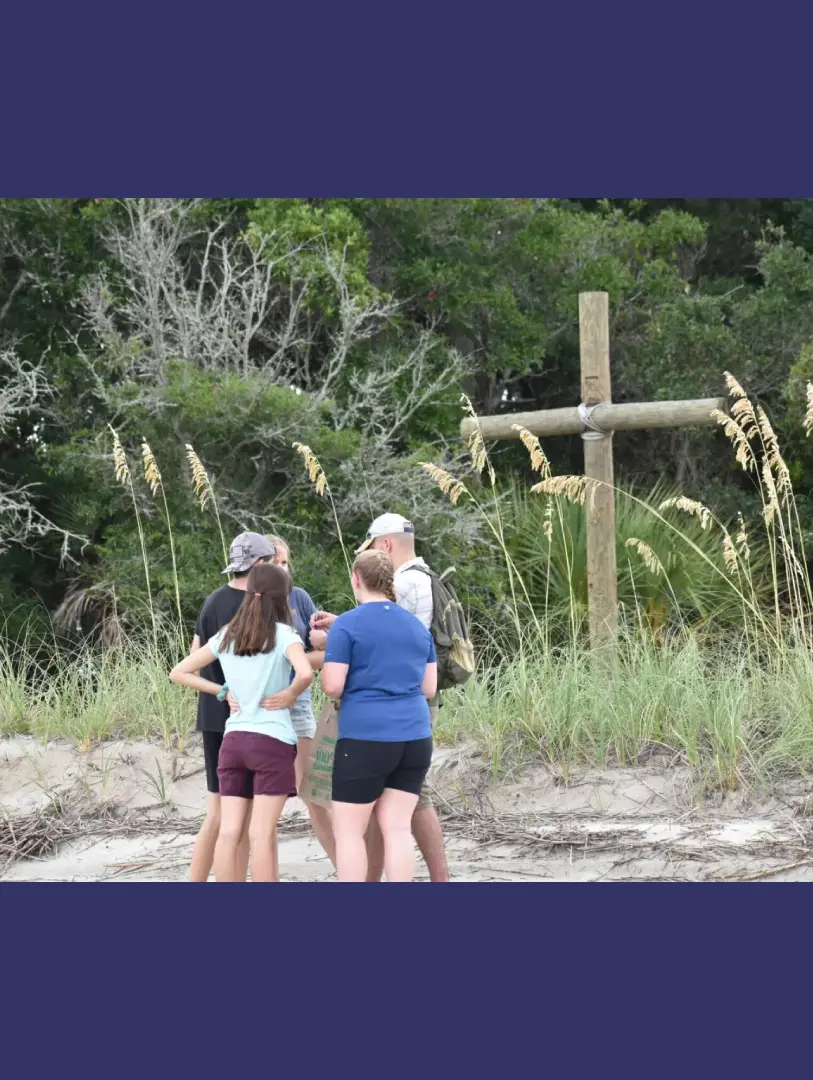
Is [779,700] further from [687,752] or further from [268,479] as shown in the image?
[268,479]

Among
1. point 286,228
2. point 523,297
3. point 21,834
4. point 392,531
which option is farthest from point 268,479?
point 392,531

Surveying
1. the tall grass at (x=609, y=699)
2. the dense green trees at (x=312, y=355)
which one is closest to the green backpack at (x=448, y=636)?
the tall grass at (x=609, y=699)

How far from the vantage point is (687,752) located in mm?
6891

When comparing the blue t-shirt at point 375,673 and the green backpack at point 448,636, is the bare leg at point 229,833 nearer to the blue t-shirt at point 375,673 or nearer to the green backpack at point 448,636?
the blue t-shirt at point 375,673

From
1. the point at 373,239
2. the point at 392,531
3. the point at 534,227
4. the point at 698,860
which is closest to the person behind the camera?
the point at 392,531

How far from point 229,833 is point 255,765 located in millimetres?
309

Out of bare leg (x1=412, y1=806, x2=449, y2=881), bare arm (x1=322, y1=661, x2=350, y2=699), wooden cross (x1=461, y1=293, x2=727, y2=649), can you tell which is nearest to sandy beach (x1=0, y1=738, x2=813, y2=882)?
bare leg (x1=412, y1=806, x2=449, y2=881)

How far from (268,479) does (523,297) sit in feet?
14.2

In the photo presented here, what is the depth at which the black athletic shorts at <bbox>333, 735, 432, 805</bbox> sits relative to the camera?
493 cm

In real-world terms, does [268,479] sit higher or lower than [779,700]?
higher

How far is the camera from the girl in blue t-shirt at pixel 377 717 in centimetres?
492

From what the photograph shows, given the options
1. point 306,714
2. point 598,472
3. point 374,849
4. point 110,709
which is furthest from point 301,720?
point 598,472

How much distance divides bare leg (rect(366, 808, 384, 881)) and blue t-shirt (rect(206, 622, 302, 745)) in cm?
52

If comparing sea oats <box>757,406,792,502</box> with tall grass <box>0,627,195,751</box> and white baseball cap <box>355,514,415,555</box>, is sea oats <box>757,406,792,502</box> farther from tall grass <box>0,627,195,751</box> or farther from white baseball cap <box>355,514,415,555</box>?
tall grass <box>0,627,195,751</box>
